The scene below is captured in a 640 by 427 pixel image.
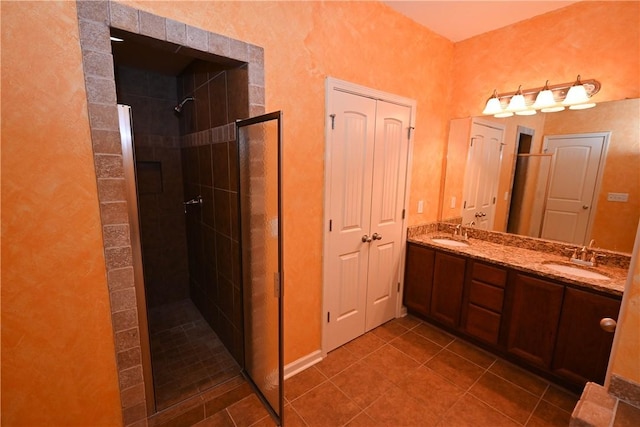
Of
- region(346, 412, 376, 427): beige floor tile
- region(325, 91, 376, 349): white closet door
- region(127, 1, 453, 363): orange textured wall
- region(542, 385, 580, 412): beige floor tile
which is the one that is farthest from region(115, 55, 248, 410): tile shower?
region(542, 385, 580, 412): beige floor tile

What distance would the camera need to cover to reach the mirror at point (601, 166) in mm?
1971

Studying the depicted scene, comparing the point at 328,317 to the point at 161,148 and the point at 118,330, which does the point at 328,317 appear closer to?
the point at 118,330

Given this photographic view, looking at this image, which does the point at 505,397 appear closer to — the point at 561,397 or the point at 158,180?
the point at 561,397

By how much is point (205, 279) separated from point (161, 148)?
1491 mm

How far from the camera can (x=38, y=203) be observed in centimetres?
115

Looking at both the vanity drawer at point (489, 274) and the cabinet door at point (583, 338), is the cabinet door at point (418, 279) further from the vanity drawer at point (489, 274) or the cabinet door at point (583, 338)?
the cabinet door at point (583, 338)

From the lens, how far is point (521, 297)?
205 centimetres

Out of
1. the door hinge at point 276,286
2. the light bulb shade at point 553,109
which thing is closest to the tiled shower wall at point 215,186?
the door hinge at point 276,286

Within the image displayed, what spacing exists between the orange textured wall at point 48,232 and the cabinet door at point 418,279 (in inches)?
96.1

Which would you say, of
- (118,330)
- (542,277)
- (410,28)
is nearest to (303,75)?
(410,28)

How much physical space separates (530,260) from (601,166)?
0.88m

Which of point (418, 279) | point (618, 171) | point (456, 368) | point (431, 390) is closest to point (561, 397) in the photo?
point (456, 368)

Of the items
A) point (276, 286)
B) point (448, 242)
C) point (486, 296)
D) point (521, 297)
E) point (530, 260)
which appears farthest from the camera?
point (448, 242)

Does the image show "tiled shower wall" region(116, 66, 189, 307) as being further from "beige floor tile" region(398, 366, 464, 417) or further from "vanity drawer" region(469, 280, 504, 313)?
"vanity drawer" region(469, 280, 504, 313)
